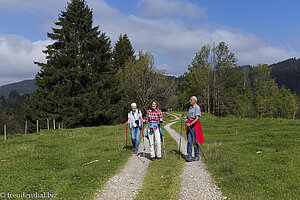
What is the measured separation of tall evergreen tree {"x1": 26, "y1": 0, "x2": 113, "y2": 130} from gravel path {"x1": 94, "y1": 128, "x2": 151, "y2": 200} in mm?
24995

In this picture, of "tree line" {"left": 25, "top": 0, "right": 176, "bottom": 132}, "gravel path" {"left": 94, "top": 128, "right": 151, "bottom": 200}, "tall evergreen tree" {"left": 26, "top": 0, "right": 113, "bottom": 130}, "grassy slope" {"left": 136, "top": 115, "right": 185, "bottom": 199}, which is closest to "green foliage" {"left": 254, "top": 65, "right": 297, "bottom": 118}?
"tree line" {"left": 25, "top": 0, "right": 176, "bottom": 132}

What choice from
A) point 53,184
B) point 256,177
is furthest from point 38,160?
point 256,177

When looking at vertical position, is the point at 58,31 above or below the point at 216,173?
above

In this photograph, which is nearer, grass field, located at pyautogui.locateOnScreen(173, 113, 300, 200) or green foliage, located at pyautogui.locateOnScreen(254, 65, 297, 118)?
grass field, located at pyautogui.locateOnScreen(173, 113, 300, 200)

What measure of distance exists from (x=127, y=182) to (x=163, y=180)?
3.82ft

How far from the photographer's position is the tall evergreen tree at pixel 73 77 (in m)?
33.5

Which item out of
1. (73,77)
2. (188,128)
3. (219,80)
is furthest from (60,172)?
(219,80)

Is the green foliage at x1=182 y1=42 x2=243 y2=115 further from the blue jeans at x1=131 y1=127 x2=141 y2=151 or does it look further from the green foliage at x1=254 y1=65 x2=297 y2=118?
the blue jeans at x1=131 y1=127 x2=141 y2=151

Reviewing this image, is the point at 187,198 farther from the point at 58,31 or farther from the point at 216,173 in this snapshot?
the point at 58,31

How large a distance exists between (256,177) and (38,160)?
9567 millimetres

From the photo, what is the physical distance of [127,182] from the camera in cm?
760

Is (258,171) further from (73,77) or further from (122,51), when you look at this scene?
(122,51)

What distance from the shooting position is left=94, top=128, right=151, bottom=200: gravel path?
21.2 feet

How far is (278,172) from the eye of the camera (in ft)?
26.5
